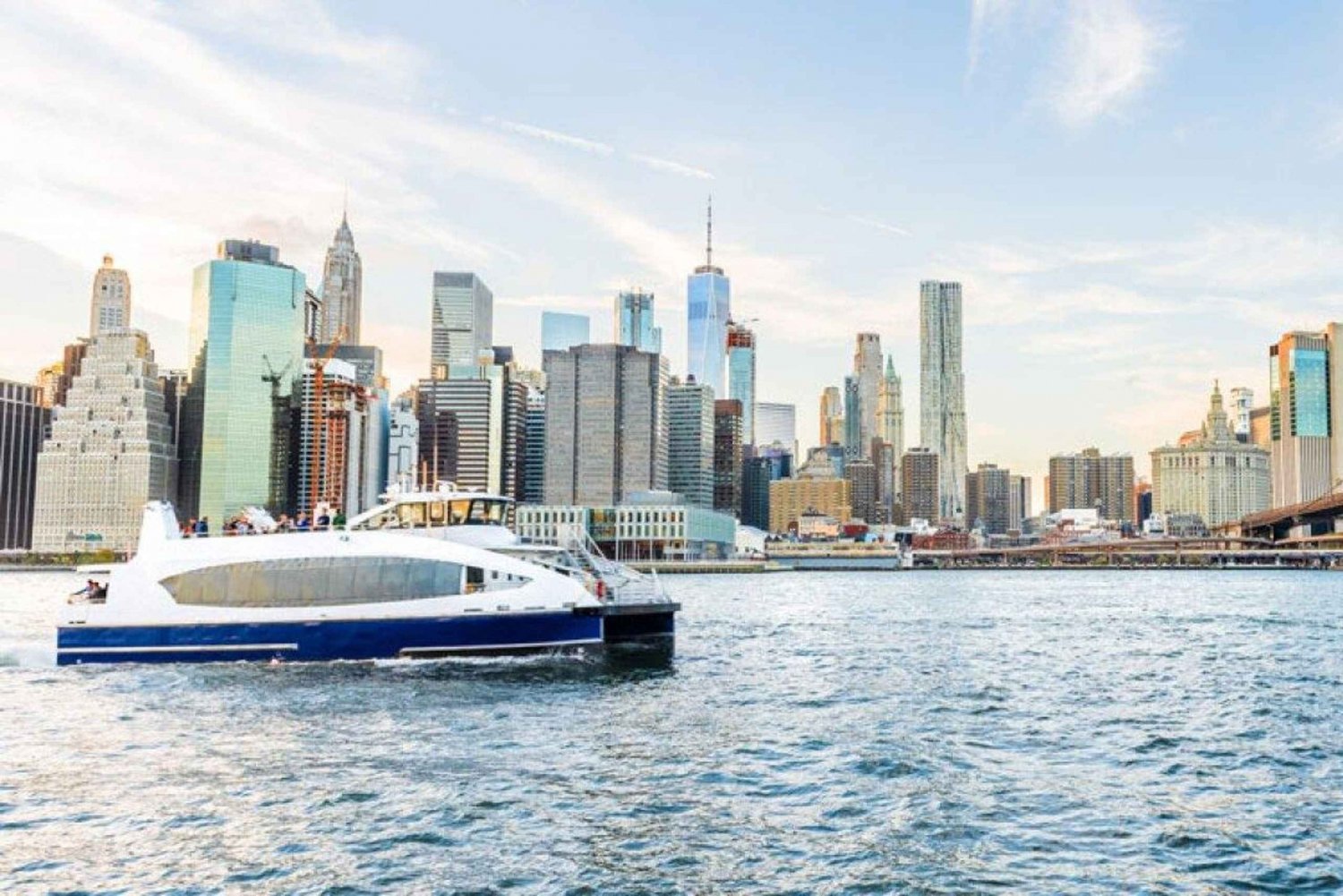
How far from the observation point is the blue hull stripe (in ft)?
124

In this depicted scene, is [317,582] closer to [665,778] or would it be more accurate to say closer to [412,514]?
[412,514]

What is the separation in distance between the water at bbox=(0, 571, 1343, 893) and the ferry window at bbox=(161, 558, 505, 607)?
235cm

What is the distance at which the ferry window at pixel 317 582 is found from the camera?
125 ft

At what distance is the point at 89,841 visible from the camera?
1812 centimetres

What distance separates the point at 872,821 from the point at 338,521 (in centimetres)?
2583

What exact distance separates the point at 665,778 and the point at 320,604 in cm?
1921

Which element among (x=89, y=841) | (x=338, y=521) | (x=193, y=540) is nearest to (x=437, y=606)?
(x=338, y=521)

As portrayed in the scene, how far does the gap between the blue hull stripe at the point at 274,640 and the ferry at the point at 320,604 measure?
3cm

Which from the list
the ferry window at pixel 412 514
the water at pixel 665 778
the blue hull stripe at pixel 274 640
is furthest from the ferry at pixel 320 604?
the ferry window at pixel 412 514

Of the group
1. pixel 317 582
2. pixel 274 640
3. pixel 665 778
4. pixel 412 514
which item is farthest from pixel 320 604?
pixel 665 778

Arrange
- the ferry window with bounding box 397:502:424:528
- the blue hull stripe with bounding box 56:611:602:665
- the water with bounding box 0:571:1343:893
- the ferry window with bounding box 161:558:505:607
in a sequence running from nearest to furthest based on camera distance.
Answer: the water with bounding box 0:571:1343:893 < the blue hull stripe with bounding box 56:611:602:665 < the ferry window with bounding box 161:558:505:607 < the ferry window with bounding box 397:502:424:528

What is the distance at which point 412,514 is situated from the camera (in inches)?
1644

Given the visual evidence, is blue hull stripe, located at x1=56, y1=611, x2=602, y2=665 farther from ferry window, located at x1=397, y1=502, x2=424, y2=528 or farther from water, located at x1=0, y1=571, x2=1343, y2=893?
ferry window, located at x1=397, y1=502, x2=424, y2=528

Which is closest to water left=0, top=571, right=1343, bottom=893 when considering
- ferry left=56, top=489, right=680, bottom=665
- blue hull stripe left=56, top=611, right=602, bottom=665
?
blue hull stripe left=56, top=611, right=602, bottom=665
